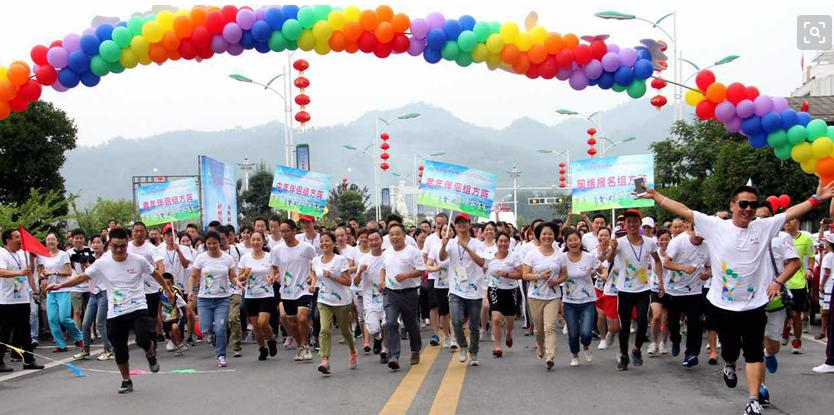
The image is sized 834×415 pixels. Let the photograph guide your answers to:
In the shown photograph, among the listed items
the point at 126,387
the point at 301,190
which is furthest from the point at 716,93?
the point at 301,190

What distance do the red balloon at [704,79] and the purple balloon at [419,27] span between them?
127 inches

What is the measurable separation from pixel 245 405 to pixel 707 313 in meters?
6.24

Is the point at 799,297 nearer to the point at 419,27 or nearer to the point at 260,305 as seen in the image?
the point at 419,27

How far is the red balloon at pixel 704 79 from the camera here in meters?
11.0

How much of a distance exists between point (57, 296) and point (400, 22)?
710 centimetres

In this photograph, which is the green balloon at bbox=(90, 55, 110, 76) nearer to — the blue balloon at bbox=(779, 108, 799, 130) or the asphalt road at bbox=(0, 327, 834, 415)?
the asphalt road at bbox=(0, 327, 834, 415)

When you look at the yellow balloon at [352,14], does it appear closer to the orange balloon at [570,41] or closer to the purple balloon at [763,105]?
the orange balloon at [570,41]

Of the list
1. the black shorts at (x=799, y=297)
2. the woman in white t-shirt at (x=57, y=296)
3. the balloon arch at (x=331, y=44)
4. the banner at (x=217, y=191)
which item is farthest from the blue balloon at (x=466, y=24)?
the banner at (x=217, y=191)

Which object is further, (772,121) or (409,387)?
(772,121)

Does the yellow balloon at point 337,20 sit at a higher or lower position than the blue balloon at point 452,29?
higher

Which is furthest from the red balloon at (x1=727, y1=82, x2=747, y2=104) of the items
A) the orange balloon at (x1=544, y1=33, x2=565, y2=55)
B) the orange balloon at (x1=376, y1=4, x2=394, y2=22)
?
the orange balloon at (x1=376, y1=4, x2=394, y2=22)

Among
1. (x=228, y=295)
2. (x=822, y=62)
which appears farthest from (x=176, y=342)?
(x=822, y=62)

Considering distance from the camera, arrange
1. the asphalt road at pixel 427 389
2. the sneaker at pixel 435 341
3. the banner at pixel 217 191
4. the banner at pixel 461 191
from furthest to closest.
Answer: the banner at pixel 217 191, the sneaker at pixel 435 341, the banner at pixel 461 191, the asphalt road at pixel 427 389

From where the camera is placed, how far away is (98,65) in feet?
38.3
